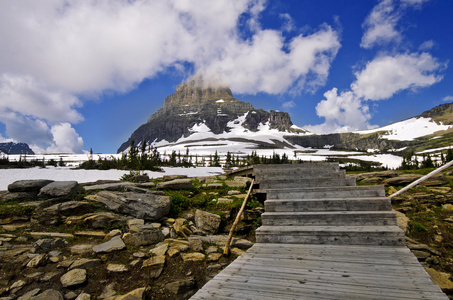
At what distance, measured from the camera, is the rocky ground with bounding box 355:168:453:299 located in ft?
19.1

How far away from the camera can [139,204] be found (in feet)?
25.4

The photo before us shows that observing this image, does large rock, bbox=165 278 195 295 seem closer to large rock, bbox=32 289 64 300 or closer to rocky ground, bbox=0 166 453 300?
rocky ground, bbox=0 166 453 300

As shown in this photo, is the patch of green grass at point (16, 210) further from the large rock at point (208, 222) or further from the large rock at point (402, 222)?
the large rock at point (402, 222)

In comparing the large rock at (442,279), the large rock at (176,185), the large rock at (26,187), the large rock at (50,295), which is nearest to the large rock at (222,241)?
the large rock at (50,295)

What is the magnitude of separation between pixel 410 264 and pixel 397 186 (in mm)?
10455

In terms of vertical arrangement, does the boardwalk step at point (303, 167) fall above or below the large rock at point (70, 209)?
above

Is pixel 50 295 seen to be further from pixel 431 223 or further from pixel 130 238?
pixel 431 223

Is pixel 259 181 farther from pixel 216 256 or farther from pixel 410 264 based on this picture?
pixel 410 264

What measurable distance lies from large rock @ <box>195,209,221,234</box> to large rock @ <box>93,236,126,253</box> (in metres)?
2.40

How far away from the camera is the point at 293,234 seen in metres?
5.16

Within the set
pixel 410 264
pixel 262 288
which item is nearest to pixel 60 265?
pixel 262 288

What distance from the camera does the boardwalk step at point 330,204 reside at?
568cm

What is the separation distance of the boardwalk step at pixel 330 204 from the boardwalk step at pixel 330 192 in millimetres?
559

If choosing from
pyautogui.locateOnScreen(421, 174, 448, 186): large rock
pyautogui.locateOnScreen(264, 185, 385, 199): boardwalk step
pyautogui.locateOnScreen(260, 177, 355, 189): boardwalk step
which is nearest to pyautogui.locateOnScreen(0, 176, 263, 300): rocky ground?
pyautogui.locateOnScreen(260, 177, 355, 189): boardwalk step
